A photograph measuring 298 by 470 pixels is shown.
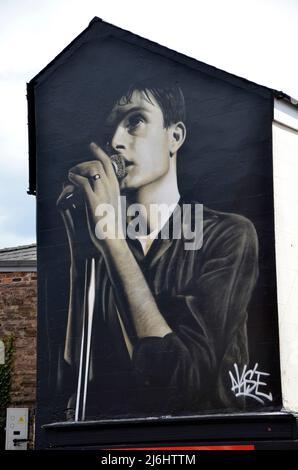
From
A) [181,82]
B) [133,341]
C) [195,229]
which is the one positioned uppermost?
[181,82]

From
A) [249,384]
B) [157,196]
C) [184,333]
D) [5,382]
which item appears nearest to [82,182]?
[157,196]

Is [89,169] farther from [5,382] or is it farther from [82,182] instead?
[5,382]

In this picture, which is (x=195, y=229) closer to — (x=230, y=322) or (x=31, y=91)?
(x=230, y=322)

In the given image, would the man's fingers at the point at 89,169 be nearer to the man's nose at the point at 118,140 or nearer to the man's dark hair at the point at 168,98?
the man's nose at the point at 118,140

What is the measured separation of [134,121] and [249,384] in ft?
17.1

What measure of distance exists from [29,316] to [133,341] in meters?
5.37

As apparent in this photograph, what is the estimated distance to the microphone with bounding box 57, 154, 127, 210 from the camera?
17641mm

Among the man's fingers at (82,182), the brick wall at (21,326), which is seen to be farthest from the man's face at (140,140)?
the brick wall at (21,326)

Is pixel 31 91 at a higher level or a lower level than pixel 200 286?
higher

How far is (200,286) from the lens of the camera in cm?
1627

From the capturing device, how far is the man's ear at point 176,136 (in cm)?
1698
